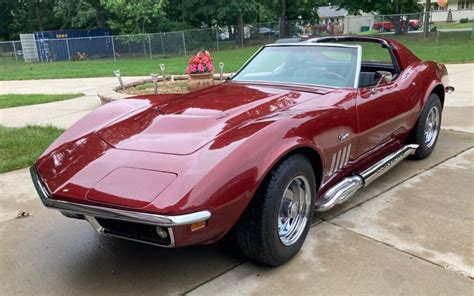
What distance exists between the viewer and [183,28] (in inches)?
1305

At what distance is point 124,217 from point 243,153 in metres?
0.75

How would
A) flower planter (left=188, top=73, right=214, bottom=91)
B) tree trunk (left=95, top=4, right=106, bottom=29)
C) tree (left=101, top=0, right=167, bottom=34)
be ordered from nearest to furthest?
flower planter (left=188, top=73, right=214, bottom=91) < tree (left=101, top=0, right=167, bottom=34) < tree trunk (left=95, top=4, right=106, bottom=29)

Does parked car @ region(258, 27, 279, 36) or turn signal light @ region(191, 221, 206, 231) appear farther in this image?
parked car @ region(258, 27, 279, 36)

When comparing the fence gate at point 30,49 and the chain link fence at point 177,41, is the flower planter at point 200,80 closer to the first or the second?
the chain link fence at point 177,41

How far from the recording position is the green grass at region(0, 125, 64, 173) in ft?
17.4

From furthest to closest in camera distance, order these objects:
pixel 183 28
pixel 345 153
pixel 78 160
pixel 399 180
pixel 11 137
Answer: pixel 183 28, pixel 11 137, pixel 399 180, pixel 345 153, pixel 78 160

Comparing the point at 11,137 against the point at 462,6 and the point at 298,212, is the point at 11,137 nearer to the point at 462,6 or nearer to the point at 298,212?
the point at 298,212

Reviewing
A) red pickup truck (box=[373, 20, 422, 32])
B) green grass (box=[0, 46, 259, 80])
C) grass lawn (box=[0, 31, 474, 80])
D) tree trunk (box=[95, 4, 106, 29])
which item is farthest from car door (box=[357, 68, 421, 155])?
tree trunk (box=[95, 4, 106, 29])

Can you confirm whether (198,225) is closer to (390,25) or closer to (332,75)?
(332,75)

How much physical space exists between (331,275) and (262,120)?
1084mm

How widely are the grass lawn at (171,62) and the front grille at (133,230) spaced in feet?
47.6

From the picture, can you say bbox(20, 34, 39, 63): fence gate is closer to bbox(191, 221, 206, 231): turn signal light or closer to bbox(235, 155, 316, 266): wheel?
bbox(235, 155, 316, 266): wheel

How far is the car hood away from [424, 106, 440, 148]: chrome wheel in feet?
6.64

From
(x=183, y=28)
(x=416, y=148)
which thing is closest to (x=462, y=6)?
(x=183, y=28)
